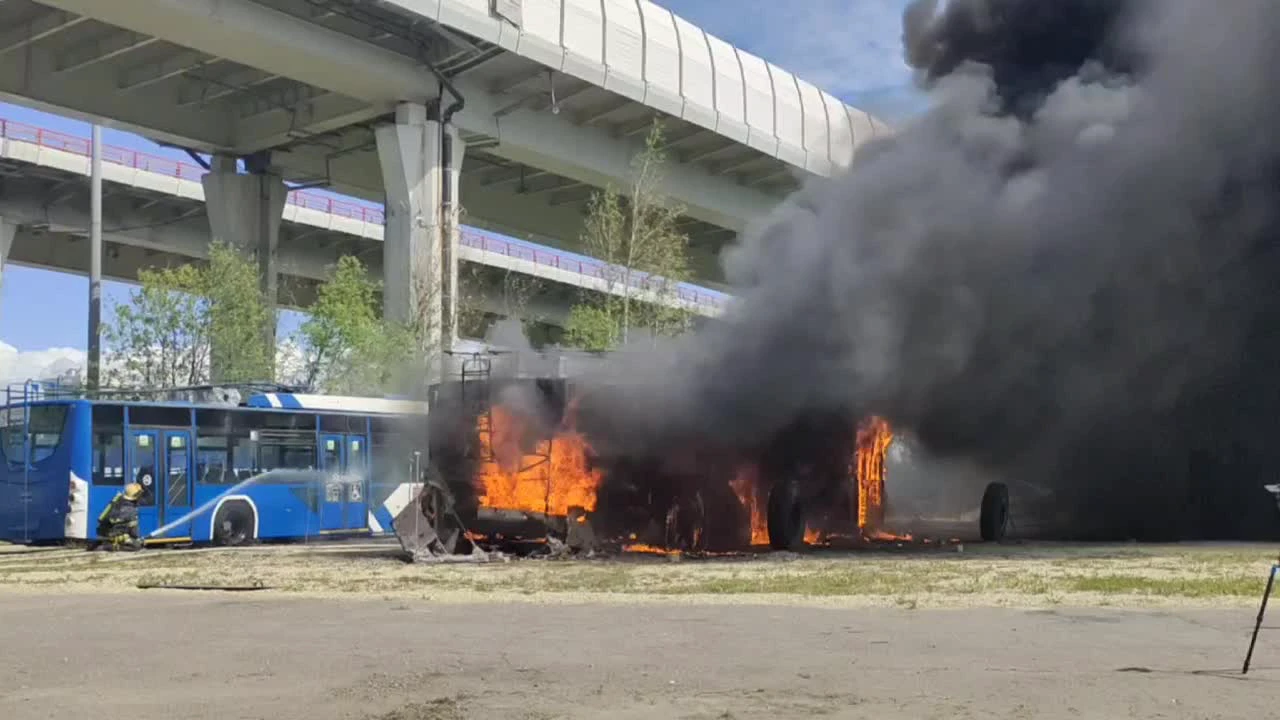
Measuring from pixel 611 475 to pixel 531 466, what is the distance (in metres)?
1.11

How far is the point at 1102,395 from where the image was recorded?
1939cm

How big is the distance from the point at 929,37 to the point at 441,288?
1579 centimetres

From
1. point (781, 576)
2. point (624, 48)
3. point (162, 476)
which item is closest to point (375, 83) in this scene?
Result: point (624, 48)

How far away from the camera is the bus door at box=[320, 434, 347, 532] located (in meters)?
24.9

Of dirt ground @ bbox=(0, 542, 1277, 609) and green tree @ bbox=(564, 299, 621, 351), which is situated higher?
green tree @ bbox=(564, 299, 621, 351)

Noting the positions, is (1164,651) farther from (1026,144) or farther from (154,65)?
(154,65)

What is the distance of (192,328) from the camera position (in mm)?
33062

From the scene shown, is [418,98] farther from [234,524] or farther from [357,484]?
[234,524]

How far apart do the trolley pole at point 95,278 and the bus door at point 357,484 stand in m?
10.1

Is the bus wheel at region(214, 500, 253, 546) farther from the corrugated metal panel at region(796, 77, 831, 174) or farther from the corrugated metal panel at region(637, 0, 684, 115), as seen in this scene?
the corrugated metal panel at region(796, 77, 831, 174)

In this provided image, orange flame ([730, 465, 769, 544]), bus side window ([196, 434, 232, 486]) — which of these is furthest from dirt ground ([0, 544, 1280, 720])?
bus side window ([196, 434, 232, 486])

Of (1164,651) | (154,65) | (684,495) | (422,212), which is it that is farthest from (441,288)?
(1164,651)

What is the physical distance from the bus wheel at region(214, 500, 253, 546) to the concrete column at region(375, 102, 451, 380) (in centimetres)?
1070

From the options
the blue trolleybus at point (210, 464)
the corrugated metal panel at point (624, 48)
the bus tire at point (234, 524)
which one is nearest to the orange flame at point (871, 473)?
the blue trolleybus at point (210, 464)
